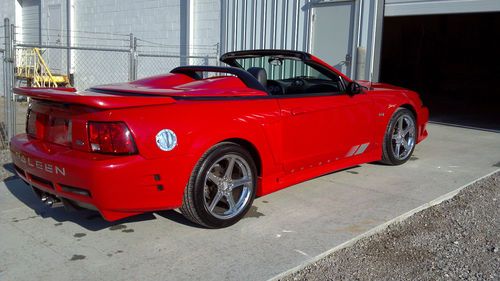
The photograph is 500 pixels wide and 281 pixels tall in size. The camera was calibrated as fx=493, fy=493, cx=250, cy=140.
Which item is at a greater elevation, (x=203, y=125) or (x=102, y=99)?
(x=102, y=99)

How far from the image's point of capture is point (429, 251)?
12.5 ft

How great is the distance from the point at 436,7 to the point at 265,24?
4.42m

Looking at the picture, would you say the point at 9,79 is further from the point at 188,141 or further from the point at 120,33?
the point at 120,33

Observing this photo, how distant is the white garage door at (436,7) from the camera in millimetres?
8375

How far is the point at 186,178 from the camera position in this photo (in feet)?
12.3

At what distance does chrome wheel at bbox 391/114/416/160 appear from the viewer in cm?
617

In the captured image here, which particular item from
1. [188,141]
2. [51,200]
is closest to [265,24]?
[188,141]

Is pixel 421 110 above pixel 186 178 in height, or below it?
above

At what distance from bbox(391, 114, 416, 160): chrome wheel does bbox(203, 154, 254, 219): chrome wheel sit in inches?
102

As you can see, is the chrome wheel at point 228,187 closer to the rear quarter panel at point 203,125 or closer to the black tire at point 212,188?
the black tire at point 212,188

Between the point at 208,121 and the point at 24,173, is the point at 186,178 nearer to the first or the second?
the point at 208,121

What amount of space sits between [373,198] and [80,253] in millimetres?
2866

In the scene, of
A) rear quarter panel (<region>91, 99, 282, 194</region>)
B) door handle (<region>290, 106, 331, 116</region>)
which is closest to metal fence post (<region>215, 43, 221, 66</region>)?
door handle (<region>290, 106, 331, 116</region>)

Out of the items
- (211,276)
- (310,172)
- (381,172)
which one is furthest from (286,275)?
(381,172)
